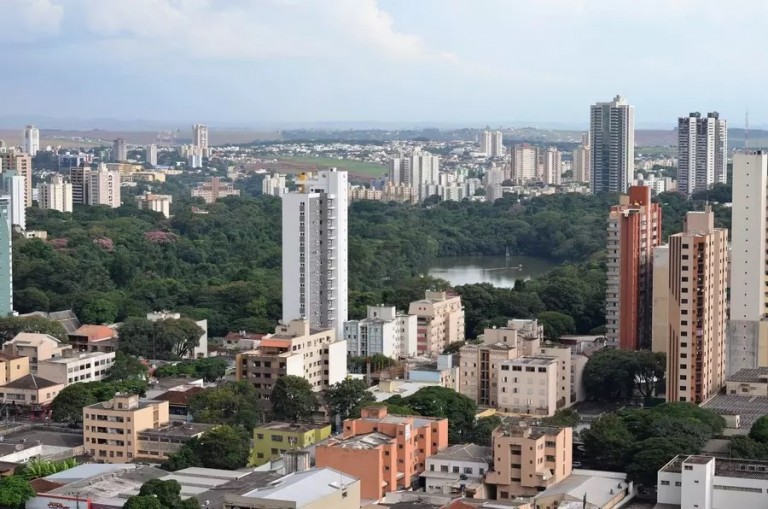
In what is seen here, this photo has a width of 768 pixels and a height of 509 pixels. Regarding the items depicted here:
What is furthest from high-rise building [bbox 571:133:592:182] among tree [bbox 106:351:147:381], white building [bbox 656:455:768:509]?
white building [bbox 656:455:768:509]

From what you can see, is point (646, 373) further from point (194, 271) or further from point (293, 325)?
point (194, 271)

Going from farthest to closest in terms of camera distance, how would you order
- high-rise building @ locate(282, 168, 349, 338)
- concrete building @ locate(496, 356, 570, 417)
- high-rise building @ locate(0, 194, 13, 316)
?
high-rise building @ locate(0, 194, 13, 316), high-rise building @ locate(282, 168, 349, 338), concrete building @ locate(496, 356, 570, 417)

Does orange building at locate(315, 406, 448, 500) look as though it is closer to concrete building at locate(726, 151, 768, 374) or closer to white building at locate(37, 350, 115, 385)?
white building at locate(37, 350, 115, 385)

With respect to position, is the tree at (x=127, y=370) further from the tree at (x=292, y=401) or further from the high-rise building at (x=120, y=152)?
the high-rise building at (x=120, y=152)

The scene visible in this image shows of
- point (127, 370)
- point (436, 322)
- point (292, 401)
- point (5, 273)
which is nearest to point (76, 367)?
point (127, 370)

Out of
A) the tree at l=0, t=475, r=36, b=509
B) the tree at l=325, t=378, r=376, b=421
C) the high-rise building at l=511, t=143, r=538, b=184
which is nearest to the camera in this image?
the tree at l=0, t=475, r=36, b=509

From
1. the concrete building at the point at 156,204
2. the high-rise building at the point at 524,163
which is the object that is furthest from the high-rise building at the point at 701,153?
the concrete building at the point at 156,204

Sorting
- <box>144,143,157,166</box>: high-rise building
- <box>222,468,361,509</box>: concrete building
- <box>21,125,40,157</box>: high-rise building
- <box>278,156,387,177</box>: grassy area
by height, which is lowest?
<box>222,468,361,509</box>: concrete building

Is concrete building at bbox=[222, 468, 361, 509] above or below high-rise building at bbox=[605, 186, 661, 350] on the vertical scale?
below

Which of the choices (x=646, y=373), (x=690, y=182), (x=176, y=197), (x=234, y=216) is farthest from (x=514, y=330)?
(x=176, y=197)
